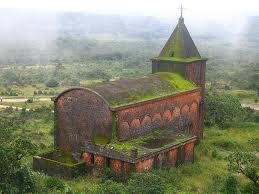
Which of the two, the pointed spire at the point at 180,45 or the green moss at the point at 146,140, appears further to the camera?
the pointed spire at the point at 180,45

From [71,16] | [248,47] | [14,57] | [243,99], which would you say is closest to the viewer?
[243,99]

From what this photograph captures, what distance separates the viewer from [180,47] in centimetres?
3025

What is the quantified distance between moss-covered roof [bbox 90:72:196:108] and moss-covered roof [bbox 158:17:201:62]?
140 cm

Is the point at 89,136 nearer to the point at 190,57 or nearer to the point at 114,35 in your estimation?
the point at 190,57

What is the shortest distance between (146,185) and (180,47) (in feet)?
48.3

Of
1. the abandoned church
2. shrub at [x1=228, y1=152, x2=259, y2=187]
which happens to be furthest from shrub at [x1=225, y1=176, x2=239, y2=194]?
the abandoned church

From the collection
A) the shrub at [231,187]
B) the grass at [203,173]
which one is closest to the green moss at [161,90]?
the grass at [203,173]

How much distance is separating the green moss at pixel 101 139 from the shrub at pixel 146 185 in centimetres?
580

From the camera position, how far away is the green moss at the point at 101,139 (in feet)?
76.1

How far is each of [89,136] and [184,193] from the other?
6.43 m

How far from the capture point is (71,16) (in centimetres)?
18938

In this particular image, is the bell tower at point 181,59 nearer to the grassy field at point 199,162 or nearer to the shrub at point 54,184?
the grassy field at point 199,162

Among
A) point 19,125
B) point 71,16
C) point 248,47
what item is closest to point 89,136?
point 19,125

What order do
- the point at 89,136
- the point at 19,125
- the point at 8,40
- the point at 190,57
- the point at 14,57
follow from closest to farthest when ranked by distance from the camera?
the point at 89,136 → the point at 190,57 → the point at 19,125 → the point at 14,57 → the point at 8,40
